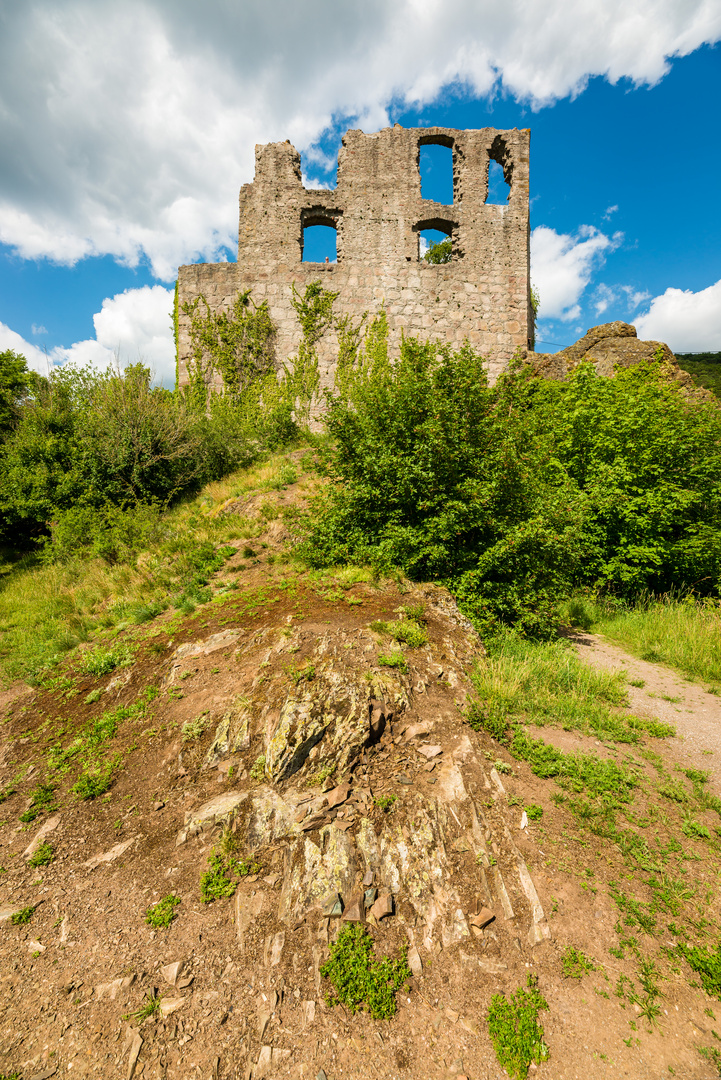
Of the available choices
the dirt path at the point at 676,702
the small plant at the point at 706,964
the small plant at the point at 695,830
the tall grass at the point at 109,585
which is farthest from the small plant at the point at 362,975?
the tall grass at the point at 109,585

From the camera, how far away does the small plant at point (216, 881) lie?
3764 mm

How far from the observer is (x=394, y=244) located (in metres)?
17.1

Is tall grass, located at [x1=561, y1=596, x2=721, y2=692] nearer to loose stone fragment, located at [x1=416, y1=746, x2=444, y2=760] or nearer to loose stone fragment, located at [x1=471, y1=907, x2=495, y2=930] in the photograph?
loose stone fragment, located at [x1=416, y1=746, x2=444, y2=760]

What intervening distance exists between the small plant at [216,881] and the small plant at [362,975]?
0.95 m

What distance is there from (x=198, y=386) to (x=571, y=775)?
16.9m

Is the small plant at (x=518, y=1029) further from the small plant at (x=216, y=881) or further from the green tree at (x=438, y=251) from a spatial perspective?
the green tree at (x=438, y=251)

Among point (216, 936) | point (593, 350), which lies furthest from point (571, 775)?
point (593, 350)

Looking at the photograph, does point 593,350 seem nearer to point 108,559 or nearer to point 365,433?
point 365,433

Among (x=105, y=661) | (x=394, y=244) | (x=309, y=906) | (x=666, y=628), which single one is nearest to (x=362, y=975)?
(x=309, y=906)

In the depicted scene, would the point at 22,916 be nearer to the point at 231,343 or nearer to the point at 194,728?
the point at 194,728

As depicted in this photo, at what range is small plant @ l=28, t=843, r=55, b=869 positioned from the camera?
4137 millimetres

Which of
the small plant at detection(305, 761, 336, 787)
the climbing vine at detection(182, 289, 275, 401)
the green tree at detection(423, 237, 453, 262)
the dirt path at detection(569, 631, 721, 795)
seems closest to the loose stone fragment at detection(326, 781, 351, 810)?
the small plant at detection(305, 761, 336, 787)

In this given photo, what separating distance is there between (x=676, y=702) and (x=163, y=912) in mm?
6308

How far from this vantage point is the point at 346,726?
188 inches
